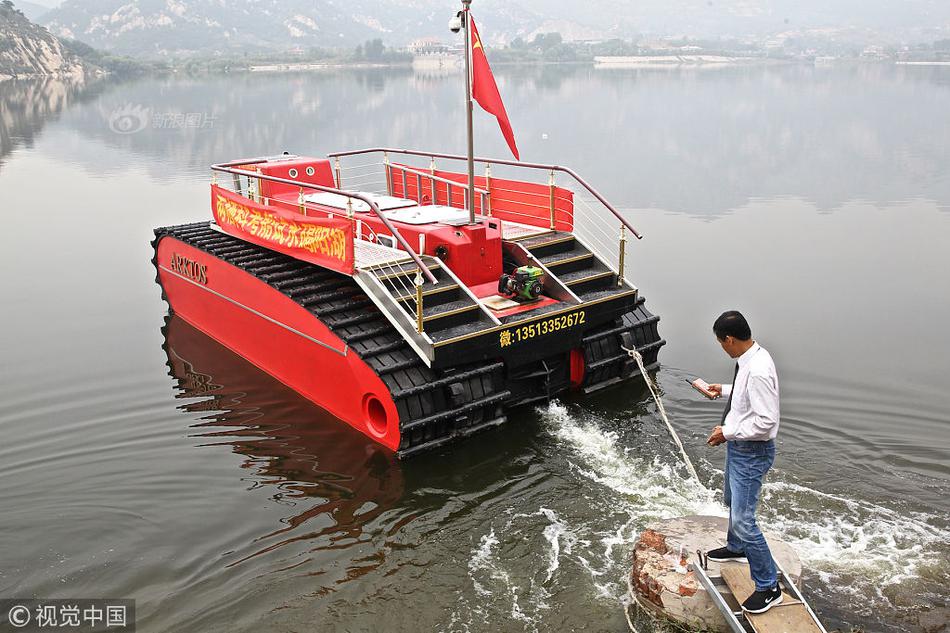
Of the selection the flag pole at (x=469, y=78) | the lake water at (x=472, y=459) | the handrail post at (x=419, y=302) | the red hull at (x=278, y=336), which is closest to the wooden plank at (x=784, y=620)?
the lake water at (x=472, y=459)

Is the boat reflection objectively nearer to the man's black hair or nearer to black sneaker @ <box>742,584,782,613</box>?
black sneaker @ <box>742,584,782,613</box>

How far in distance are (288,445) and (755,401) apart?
5.80m

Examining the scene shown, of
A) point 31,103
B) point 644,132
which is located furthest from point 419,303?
point 31,103

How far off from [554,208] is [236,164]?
17.2 ft

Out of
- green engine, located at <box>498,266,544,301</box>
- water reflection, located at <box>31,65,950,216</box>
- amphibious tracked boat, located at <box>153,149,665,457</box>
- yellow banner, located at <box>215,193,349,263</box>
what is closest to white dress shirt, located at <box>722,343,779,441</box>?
amphibious tracked boat, located at <box>153,149,665,457</box>

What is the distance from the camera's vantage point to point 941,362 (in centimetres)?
1120

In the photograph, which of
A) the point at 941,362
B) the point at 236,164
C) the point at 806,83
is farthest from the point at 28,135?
the point at 806,83

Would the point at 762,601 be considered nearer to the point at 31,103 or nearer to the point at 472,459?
the point at 472,459

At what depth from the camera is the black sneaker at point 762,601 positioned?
5266 mm

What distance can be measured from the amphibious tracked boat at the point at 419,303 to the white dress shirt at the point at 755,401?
12.9 ft

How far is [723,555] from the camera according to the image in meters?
5.79

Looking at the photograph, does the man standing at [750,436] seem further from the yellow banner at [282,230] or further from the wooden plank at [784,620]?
the yellow banner at [282,230]

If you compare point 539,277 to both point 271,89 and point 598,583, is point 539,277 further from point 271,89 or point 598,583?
point 271,89

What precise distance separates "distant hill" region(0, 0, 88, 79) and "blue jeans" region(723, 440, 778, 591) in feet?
310
